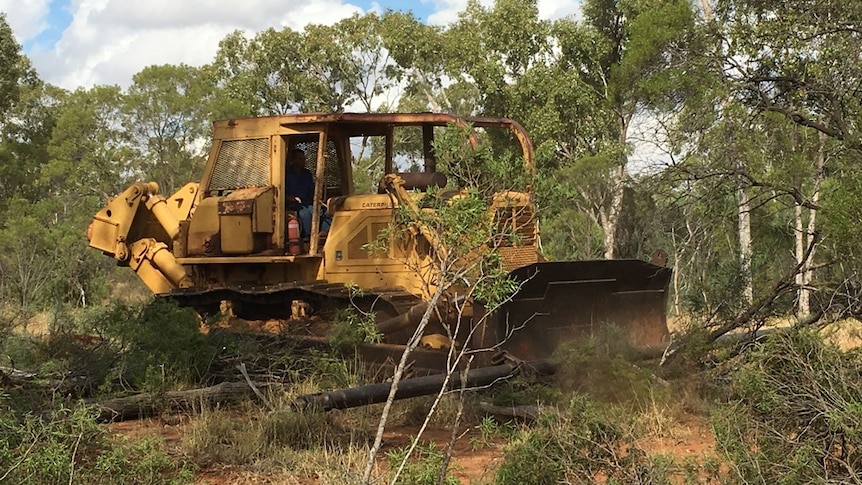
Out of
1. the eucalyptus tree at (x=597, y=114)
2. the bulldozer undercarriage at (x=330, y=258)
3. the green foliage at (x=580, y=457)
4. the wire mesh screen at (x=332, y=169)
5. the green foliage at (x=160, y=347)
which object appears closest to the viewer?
the green foliage at (x=580, y=457)

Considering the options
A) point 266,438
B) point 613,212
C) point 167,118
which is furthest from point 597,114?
point 266,438

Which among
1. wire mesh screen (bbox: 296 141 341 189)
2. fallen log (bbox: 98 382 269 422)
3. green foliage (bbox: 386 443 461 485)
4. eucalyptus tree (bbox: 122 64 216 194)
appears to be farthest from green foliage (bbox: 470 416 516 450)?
eucalyptus tree (bbox: 122 64 216 194)

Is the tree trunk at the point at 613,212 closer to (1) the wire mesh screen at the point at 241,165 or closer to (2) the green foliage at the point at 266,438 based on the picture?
(1) the wire mesh screen at the point at 241,165

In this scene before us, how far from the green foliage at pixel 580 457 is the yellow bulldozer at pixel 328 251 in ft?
12.3

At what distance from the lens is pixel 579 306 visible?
30.7 feet

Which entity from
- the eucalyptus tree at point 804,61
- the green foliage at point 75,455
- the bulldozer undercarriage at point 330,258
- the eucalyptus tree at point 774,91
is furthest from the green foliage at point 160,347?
the eucalyptus tree at point 804,61

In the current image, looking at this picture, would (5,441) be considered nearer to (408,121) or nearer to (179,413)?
(179,413)

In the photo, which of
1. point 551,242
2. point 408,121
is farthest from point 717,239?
point 408,121

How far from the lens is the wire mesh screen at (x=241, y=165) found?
1045 cm

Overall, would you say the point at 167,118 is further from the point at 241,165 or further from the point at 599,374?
the point at 599,374

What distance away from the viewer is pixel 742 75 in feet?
28.0

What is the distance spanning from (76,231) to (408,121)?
18.1 m

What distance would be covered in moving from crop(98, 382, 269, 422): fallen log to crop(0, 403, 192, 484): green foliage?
64.8 inches

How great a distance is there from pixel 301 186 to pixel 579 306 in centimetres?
333
